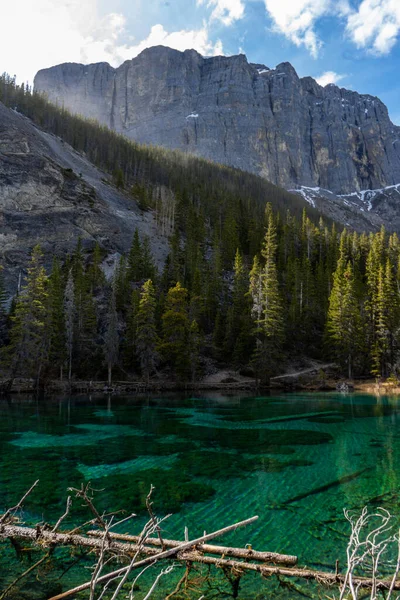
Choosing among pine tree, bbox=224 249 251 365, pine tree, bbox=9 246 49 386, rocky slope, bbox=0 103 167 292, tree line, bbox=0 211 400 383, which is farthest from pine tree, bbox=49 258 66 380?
pine tree, bbox=224 249 251 365

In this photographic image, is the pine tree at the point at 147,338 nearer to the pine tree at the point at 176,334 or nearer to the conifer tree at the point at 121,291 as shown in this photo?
the pine tree at the point at 176,334

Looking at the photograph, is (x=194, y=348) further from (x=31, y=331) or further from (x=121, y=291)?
(x=31, y=331)

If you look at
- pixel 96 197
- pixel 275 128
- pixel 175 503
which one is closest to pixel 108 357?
pixel 175 503

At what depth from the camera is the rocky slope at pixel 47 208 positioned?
213 ft

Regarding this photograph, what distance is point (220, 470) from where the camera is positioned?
12.4m

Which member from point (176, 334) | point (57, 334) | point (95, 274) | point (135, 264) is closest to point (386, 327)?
point (176, 334)

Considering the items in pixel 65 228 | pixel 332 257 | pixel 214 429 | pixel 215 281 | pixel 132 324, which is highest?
pixel 65 228

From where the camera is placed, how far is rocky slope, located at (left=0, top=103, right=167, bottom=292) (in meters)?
65.0

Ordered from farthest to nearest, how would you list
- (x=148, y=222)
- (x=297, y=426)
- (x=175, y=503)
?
1. (x=148, y=222)
2. (x=297, y=426)
3. (x=175, y=503)

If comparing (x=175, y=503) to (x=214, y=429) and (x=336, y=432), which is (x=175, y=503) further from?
(x=336, y=432)

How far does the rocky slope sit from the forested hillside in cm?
400

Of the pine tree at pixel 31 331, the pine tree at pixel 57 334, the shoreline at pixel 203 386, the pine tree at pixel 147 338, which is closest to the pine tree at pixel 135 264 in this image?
the pine tree at pixel 57 334

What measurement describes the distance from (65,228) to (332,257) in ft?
164

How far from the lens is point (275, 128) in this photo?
624 feet
